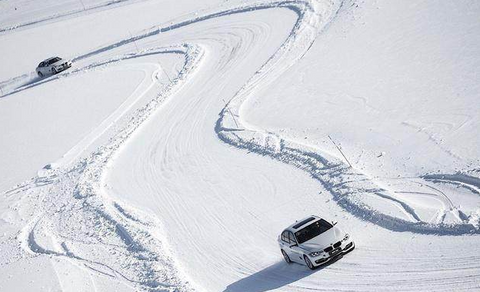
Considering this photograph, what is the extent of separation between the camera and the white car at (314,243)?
1673 centimetres

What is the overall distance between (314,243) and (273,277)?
6.07 ft

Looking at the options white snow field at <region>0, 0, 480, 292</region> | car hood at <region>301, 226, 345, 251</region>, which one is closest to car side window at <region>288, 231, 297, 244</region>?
car hood at <region>301, 226, 345, 251</region>

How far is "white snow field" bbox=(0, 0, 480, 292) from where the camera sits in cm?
1853

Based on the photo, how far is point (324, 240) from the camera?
1694cm

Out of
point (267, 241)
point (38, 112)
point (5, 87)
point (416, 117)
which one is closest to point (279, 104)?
point (416, 117)

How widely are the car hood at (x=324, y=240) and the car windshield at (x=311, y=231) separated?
0.61 feet

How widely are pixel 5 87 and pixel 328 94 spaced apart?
3399 centimetres

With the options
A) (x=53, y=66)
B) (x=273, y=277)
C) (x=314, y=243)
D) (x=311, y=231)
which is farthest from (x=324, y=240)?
(x=53, y=66)

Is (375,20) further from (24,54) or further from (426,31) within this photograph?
(24,54)

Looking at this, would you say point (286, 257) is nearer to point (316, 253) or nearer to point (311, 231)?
point (311, 231)

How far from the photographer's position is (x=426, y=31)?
1328 inches

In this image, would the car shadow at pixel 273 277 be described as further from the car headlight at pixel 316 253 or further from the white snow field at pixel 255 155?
the car headlight at pixel 316 253

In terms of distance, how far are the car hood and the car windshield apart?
19cm

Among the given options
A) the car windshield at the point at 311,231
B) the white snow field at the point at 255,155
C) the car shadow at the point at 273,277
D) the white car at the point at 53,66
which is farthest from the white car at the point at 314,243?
the white car at the point at 53,66
